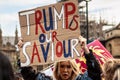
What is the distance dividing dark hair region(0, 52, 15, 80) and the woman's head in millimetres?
2760

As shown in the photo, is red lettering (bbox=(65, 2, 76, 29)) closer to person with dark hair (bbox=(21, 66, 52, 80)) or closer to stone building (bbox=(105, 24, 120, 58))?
person with dark hair (bbox=(21, 66, 52, 80))

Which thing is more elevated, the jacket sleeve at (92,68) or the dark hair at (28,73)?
the jacket sleeve at (92,68)

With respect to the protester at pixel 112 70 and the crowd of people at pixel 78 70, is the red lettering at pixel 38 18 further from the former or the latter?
the protester at pixel 112 70

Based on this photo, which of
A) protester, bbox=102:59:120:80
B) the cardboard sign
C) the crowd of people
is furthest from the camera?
the cardboard sign

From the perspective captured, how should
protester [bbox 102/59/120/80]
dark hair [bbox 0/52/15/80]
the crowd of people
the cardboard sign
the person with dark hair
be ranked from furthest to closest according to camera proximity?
the person with dark hair < the cardboard sign < the crowd of people < protester [bbox 102/59/120/80] < dark hair [bbox 0/52/15/80]

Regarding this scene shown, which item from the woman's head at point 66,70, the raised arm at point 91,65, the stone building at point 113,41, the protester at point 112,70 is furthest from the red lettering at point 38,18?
the stone building at point 113,41

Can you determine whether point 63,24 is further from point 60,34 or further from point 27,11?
point 27,11

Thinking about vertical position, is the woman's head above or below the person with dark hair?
above

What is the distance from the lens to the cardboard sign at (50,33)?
18.1 feet

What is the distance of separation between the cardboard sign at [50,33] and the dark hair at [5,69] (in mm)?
2948

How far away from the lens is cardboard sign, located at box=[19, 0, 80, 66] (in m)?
5.53

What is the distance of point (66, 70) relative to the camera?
5199mm

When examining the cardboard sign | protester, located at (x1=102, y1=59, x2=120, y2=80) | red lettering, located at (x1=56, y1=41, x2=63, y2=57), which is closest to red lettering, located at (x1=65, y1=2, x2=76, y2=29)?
the cardboard sign

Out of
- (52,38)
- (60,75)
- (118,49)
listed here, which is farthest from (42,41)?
(118,49)
